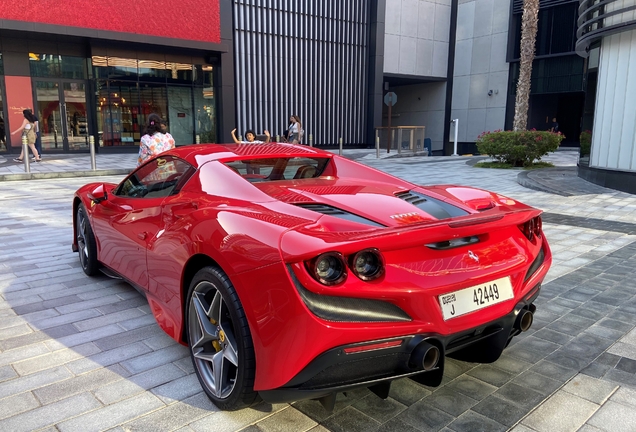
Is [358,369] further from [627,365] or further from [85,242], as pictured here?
[85,242]

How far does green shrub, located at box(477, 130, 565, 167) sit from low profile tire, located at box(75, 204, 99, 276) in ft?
46.8

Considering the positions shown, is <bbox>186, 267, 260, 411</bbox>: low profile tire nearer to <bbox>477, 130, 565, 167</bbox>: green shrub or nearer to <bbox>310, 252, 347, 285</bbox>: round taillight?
<bbox>310, 252, 347, 285</bbox>: round taillight

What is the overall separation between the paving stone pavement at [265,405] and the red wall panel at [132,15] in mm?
15331

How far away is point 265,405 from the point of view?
99.5 inches

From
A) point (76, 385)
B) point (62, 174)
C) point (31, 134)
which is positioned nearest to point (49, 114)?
point (31, 134)

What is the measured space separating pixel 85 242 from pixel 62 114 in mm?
17864

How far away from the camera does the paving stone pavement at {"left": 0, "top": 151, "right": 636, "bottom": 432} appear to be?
7.84 feet

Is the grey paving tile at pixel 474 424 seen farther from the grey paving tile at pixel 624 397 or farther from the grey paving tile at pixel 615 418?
the grey paving tile at pixel 624 397

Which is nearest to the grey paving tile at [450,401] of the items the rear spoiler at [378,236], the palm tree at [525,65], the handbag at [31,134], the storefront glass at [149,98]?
the rear spoiler at [378,236]

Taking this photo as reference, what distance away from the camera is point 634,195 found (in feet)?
33.2

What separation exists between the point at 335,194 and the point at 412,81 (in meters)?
30.8

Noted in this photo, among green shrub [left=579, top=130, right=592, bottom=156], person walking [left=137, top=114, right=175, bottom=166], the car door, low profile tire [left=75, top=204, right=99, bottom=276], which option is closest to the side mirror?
the car door

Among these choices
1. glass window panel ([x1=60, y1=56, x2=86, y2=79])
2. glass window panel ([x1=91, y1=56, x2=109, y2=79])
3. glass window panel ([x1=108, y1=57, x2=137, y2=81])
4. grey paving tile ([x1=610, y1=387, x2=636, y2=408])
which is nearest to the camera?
grey paving tile ([x1=610, y1=387, x2=636, y2=408])

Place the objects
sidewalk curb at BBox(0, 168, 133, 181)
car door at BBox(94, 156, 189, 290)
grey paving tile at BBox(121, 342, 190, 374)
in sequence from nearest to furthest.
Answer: grey paving tile at BBox(121, 342, 190, 374)
car door at BBox(94, 156, 189, 290)
sidewalk curb at BBox(0, 168, 133, 181)
